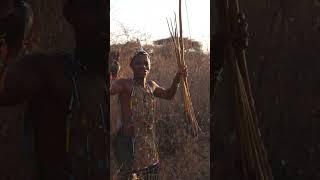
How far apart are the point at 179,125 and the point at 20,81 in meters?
5.30

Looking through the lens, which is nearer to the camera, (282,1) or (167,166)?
(282,1)

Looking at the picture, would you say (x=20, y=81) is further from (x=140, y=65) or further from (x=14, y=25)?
(x=140, y=65)

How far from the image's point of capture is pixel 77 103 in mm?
2195

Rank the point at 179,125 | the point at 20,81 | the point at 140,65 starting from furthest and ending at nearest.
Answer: the point at 179,125
the point at 140,65
the point at 20,81

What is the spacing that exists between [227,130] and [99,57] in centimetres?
62

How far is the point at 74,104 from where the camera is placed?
2.20m

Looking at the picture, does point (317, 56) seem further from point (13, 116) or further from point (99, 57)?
point (13, 116)

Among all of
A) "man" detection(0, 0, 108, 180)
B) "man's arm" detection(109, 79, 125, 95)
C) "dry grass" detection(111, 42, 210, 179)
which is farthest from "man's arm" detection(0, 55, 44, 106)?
"dry grass" detection(111, 42, 210, 179)

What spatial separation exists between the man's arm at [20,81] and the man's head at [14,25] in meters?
0.06

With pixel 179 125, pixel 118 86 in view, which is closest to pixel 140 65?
pixel 118 86

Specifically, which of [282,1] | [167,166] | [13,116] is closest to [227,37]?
[282,1]

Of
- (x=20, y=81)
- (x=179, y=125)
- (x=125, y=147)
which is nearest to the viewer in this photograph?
(x=20, y=81)

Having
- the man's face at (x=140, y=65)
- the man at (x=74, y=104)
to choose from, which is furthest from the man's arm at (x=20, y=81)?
the man's face at (x=140, y=65)

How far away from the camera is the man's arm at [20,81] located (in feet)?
6.97
